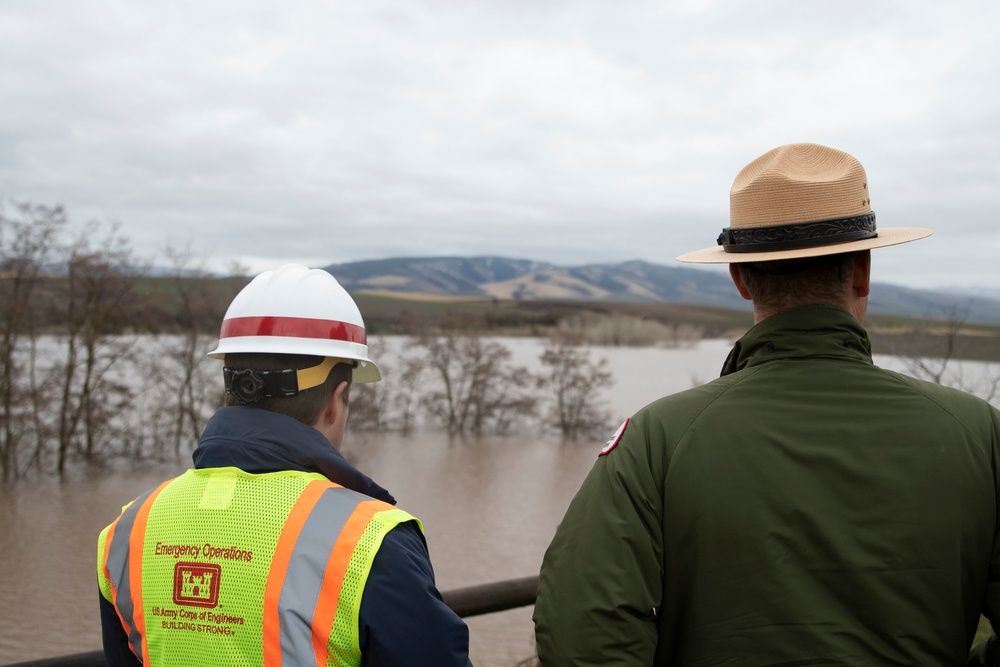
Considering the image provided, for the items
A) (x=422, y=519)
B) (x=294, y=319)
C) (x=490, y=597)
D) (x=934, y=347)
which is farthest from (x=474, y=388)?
(x=294, y=319)

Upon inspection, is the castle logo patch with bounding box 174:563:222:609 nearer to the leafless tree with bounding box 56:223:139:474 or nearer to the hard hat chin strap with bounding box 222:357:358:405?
the hard hat chin strap with bounding box 222:357:358:405

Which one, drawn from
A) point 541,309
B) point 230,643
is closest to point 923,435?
point 230,643

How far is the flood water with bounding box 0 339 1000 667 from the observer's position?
12242 millimetres

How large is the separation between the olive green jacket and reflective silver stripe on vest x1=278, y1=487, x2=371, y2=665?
0.49 m

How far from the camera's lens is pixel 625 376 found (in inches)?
1682

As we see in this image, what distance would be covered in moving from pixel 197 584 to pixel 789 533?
130cm

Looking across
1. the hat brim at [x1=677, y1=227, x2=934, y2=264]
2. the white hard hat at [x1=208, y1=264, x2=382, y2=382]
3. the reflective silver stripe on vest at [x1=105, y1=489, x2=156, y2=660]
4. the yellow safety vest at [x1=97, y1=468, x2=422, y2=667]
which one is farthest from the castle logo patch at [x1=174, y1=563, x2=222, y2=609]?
the hat brim at [x1=677, y1=227, x2=934, y2=264]

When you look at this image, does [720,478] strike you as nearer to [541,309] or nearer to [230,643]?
[230,643]

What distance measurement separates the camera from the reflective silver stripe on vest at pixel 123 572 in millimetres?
1781

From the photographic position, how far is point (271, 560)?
164cm

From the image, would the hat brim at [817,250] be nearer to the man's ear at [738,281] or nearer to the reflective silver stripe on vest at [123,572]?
the man's ear at [738,281]

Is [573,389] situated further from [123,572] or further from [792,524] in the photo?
[792,524]

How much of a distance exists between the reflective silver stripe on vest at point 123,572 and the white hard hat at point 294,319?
1.69 feet

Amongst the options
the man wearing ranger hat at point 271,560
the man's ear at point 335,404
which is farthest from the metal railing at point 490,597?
the man wearing ranger hat at point 271,560
